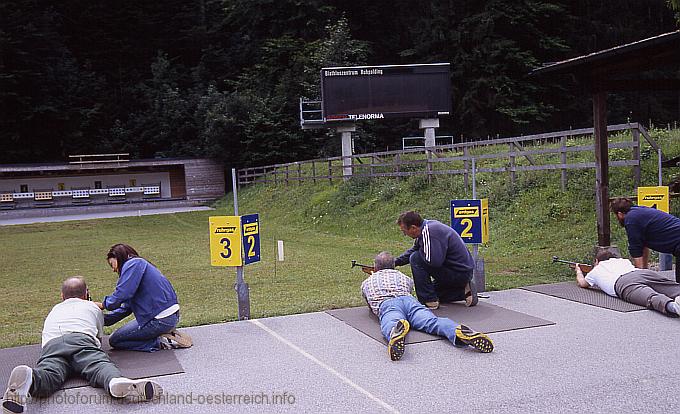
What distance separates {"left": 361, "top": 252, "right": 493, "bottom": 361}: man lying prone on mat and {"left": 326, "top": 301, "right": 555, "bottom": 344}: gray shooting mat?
0.15 m

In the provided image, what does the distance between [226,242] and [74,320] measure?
7.22 ft

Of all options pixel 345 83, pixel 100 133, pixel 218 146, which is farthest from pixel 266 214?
pixel 100 133

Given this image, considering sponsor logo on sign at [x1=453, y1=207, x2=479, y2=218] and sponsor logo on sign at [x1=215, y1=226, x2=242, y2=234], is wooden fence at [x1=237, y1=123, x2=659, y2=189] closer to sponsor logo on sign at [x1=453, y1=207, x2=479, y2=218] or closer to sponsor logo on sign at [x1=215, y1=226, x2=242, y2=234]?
sponsor logo on sign at [x1=453, y1=207, x2=479, y2=218]

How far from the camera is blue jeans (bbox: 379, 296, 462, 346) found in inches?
255

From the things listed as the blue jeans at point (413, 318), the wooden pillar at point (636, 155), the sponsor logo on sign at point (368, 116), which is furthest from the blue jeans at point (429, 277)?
the sponsor logo on sign at point (368, 116)

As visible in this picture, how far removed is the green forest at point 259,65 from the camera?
39125mm

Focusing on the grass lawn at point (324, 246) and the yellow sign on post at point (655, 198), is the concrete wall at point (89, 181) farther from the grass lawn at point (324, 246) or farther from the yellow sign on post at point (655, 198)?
the yellow sign on post at point (655, 198)

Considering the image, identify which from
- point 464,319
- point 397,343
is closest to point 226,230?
point 397,343

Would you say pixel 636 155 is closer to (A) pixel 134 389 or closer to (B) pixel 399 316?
(B) pixel 399 316

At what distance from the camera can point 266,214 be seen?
2875 cm

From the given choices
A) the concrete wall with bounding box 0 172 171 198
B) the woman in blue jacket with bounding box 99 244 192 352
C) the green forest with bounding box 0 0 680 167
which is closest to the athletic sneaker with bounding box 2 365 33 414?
the woman in blue jacket with bounding box 99 244 192 352

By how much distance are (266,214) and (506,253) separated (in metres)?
16.4

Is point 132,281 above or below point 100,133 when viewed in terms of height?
below

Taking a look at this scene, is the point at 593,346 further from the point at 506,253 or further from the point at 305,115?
the point at 305,115
